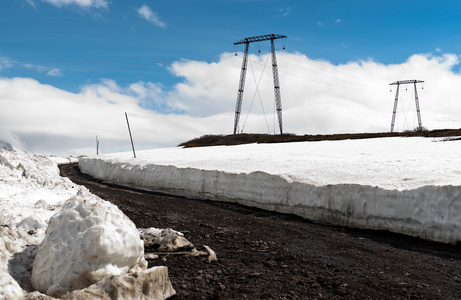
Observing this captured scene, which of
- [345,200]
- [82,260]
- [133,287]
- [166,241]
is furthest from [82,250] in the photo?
[345,200]

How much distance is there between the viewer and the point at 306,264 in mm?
7469

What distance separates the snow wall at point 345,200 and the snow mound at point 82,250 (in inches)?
315

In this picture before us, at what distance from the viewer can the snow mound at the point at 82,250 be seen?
5.16 metres

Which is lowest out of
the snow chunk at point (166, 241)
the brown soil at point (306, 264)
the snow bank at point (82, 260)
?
the brown soil at point (306, 264)

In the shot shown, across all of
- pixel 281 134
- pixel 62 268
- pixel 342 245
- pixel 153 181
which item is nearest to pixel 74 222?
pixel 62 268

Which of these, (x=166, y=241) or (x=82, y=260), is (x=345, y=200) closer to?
(x=166, y=241)

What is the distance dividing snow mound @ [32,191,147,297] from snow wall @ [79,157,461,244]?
800 centimetres

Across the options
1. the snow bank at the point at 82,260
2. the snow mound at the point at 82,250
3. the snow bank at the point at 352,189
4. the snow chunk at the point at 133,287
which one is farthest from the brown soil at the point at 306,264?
the snow mound at the point at 82,250

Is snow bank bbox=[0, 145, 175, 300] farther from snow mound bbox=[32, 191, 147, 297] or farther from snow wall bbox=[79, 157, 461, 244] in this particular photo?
snow wall bbox=[79, 157, 461, 244]

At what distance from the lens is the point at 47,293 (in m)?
5.04

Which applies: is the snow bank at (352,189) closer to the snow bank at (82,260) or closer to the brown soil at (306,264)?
the brown soil at (306,264)

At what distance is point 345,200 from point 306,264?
5.65 metres

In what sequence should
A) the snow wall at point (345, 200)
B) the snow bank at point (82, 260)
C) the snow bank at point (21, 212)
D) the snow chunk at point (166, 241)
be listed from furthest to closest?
the snow wall at point (345, 200) < the snow chunk at point (166, 241) < the snow bank at point (21, 212) < the snow bank at point (82, 260)

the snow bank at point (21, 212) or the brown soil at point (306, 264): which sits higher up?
the snow bank at point (21, 212)
